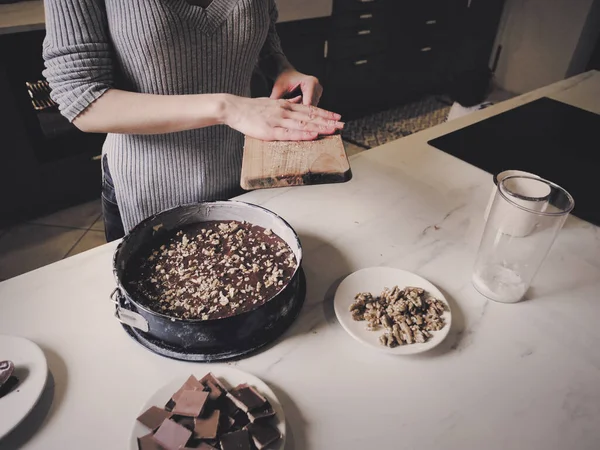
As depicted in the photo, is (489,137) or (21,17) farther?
(21,17)

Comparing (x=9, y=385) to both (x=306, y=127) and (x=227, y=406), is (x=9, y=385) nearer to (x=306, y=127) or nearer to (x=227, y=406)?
(x=227, y=406)

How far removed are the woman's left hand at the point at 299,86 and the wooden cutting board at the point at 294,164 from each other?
32cm

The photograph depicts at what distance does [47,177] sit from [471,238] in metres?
2.24

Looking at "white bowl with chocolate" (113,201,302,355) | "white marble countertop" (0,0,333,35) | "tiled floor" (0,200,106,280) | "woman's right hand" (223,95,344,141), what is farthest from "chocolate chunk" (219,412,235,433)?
"white marble countertop" (0,0,333,35)

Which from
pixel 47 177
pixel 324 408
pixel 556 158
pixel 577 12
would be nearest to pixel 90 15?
pixel 324 408

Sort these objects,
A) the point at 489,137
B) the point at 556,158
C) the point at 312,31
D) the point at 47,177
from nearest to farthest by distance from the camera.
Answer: the point at 556,158, the point at 489,137, the point at 47,177, the point at 312,31

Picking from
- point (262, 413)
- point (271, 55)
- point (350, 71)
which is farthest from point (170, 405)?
point (350, 71)

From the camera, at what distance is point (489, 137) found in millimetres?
1560

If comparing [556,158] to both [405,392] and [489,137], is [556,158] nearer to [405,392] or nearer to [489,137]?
[489,137]

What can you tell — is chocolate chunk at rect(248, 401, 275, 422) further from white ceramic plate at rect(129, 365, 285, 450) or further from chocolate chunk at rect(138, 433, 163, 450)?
chocolate chunk at rect(138, 433, 163, 450)

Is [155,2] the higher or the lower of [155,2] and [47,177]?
the higher

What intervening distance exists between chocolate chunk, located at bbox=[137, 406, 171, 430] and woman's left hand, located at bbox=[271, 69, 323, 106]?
77cm

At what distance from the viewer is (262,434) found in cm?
66

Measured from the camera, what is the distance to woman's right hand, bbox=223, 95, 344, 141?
2.97 feet
